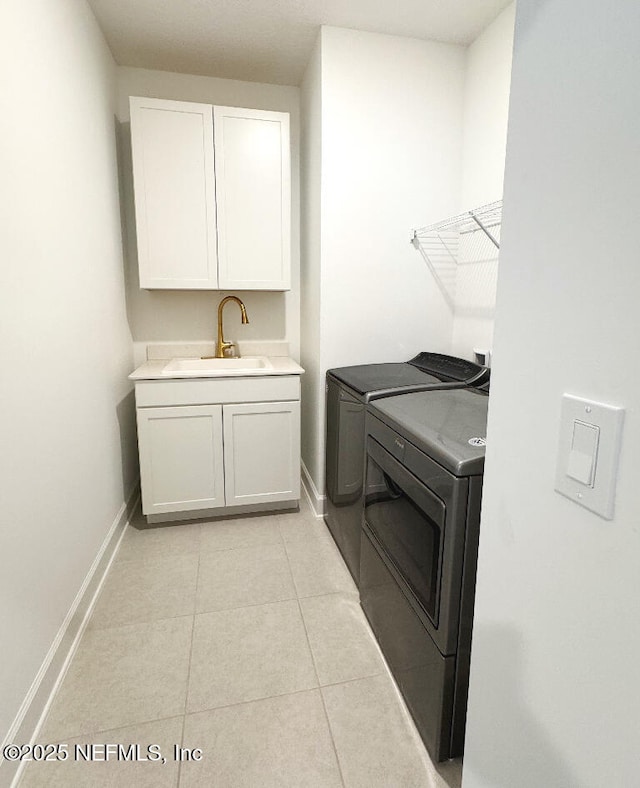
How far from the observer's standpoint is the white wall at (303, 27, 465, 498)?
216 centimetres

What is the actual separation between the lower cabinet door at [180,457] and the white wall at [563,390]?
1.82 m

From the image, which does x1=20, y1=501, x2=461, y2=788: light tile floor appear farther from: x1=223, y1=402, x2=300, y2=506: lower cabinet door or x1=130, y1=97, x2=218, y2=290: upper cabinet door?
x1=130, y1=97, x2=218, y2=290: upper cabinet door

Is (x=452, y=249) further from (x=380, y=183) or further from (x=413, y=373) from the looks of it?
(x=413, y=373)

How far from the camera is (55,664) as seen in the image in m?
1.41

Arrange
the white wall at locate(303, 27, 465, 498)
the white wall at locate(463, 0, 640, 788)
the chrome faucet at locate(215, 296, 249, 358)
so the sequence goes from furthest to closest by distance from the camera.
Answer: the chrome faucet at locate(215, 296, 249, 358)
the white wall at locate(303, 27, 465, 498)
the white wall at locate(463, 0, 640, 788)

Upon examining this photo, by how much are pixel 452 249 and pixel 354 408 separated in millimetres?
1174

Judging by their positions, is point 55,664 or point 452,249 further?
point 452,249

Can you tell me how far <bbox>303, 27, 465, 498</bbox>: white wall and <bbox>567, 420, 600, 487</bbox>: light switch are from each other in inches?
73.0

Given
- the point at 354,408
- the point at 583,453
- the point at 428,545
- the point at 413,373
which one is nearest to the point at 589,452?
the point at 583,453

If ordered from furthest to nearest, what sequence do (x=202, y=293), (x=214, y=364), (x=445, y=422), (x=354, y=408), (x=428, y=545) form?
(x=202, y=293) < (x=214, y=364) < (x=354, y=408) < (x=445, y=422) < (x=428, y=545)

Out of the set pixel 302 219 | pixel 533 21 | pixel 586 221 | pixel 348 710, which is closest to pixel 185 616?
pixel 348 710

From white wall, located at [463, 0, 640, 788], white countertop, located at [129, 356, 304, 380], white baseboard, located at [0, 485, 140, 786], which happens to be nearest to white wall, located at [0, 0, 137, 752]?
white baseboard, located at [0, 485, 140, 786]

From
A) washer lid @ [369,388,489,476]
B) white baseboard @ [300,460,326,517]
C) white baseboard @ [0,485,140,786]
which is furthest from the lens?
white baseboard @ [300,460,326,517]

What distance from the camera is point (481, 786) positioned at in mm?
781
